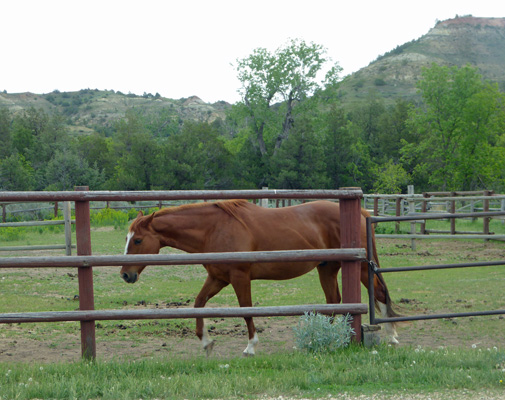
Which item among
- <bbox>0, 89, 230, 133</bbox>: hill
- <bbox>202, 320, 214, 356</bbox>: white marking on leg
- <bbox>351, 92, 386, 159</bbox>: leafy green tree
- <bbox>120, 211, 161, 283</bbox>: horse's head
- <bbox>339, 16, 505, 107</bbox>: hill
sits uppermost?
<bbox>339, 16, 505, 107</bbox>: hill

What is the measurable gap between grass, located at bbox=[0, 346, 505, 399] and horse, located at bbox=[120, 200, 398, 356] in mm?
1235

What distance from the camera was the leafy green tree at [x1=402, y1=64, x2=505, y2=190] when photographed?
40094 mm

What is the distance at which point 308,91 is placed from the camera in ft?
182

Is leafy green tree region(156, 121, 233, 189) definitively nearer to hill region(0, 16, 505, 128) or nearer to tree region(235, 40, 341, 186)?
tree region(235, 40, 341, 186)

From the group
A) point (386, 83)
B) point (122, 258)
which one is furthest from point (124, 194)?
point (386, 83)

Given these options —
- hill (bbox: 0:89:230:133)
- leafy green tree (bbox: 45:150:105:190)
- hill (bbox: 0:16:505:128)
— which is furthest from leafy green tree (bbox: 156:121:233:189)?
hill (bbox: 0:89:230:133)

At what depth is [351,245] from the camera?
476cm

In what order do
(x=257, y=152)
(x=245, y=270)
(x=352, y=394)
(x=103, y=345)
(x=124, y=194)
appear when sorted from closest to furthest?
(x=352, y=394) < (x=124, y=194) < (x=245, y=270) < (x=103, y=345) < (x=257, y=152)

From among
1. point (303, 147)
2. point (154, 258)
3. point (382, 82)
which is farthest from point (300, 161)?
point (382, 82)

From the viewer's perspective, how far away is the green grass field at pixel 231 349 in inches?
144

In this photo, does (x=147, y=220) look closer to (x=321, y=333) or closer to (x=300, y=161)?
(x=321, y=333)

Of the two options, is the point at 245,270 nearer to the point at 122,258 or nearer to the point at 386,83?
the point at 122,258

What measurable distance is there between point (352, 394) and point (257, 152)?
5031 centimetres

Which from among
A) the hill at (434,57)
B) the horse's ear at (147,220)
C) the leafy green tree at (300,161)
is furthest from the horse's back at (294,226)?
the hill at (434,57)
